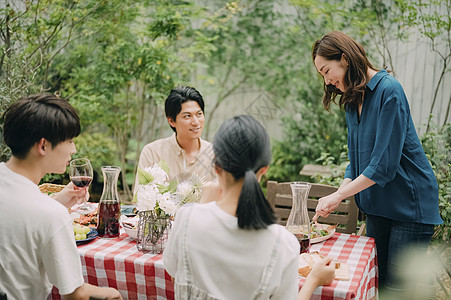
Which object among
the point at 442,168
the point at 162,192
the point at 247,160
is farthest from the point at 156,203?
the point at 442,168

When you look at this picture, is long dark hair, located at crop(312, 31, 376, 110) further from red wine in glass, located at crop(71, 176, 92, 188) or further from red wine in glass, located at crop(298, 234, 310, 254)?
red wine in glass, located at crop(71, 176, 92, 188)

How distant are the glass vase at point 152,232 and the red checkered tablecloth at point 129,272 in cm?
3

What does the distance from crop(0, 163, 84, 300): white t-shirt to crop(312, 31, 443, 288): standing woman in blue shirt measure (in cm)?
108

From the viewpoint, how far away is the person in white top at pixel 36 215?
1226mm

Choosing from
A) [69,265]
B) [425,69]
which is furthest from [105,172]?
[425,69]

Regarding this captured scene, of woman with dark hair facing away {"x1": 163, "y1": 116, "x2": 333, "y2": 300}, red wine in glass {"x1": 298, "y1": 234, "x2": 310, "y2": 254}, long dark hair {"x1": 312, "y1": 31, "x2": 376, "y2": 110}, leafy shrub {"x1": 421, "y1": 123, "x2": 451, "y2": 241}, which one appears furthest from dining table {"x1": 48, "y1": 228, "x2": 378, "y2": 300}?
leafy shrub {"x1": 421, "y1": 123, "x2": 451, "y2": 241}

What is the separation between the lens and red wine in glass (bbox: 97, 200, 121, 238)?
1.83 metres

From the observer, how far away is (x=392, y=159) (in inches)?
71.9

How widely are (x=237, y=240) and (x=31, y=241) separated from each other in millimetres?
588

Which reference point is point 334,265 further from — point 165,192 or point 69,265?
point 69,265

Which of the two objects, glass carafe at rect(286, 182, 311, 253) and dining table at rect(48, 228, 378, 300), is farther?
glass carafe at rect(286, 182, 311, 253)

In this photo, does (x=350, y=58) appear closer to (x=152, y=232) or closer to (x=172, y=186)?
(x=172, y=186)

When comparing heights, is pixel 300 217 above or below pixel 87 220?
above

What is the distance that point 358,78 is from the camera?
1.94 metres
